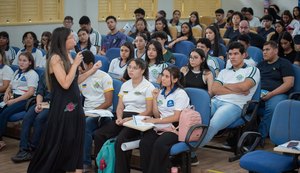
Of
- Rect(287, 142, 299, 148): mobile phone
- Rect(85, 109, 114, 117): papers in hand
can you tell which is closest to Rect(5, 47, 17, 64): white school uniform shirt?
Rect(85, 109, 114, 117): papers in hand

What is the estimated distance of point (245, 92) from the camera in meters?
5.86

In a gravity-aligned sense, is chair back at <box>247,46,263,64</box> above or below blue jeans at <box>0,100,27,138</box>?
above

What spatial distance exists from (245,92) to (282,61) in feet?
2.21

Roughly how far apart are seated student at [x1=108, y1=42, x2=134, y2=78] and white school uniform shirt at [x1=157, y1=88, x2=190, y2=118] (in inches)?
57.9

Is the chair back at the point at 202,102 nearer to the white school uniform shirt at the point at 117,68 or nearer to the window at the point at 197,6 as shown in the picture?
the white school uniform shirt at the point at 117,68

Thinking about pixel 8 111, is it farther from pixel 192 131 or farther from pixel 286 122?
pixel 286 122

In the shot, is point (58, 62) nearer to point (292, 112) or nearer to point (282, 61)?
point (292, 112)

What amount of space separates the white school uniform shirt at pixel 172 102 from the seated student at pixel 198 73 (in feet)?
2.20

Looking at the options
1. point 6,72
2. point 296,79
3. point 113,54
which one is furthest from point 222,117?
point 6,72

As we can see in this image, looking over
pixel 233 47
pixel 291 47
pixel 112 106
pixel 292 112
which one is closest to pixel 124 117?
pixel 112 106

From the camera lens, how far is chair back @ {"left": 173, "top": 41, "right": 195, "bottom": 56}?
828cm

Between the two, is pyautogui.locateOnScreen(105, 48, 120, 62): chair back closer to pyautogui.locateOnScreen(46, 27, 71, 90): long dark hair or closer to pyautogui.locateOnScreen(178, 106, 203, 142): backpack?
pyautogui.locateOnScreen(178, 106, 203, 142): backpack

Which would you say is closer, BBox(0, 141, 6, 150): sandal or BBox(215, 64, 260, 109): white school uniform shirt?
BBox(215, 64, 260, 109): white school uniform shirt

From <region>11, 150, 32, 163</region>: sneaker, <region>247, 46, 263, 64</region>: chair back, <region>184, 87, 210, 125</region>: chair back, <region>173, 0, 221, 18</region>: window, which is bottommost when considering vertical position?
<region>11, 150, 32, 163</region>: sneaker
